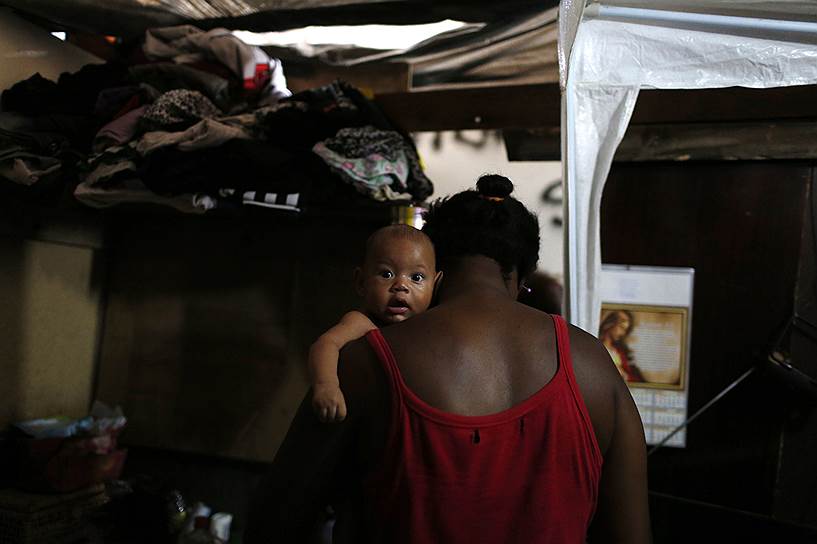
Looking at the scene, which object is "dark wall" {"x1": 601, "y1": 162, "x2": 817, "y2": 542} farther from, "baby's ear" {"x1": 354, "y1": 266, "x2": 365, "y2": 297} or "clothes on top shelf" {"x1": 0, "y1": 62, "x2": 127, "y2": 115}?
"clothes on top shelf" {"x1": 0, "y1": 62, "x2": 127, "y2": 115}

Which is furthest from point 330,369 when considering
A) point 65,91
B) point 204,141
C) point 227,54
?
point 65,91

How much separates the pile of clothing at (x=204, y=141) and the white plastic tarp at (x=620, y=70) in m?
0.83

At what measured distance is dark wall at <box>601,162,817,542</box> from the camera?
234cm

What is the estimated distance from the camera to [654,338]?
246cm

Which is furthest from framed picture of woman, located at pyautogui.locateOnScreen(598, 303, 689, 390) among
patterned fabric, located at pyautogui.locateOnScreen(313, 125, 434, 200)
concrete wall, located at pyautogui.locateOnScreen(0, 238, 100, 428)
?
concrete wall, located at pyautogui.locateOnScreen(0, 238, 100, 428)

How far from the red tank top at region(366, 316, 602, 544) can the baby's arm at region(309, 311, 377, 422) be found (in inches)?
4.0

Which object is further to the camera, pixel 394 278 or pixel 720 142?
pixel 720 142

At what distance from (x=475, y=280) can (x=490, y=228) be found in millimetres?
133

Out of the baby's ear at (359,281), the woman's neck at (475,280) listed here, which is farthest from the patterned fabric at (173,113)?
the woman's neck at (475,280)

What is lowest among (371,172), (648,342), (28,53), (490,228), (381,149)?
(648,342)

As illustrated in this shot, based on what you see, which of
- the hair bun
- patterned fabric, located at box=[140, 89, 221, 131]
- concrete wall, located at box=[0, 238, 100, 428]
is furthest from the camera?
concrete wall, located at box=[0, 238, 100, 428]

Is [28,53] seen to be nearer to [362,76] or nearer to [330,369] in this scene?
[362,76]

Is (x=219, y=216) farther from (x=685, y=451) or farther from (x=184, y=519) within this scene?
(x=685, y=451)

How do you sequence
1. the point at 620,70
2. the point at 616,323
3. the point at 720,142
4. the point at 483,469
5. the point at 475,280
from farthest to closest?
the point at 616,323 → the point at 720,142 → the point at 620,70 → the point at 475,280 → the point at 483,469
